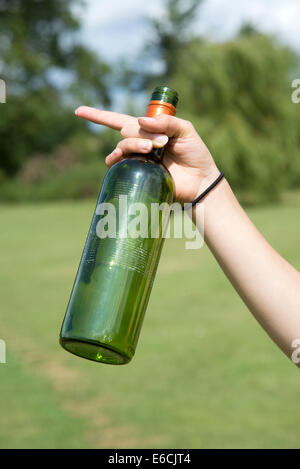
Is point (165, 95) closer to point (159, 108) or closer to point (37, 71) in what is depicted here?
point (159, 108)

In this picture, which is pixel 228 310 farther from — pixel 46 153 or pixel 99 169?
pixel 46 153

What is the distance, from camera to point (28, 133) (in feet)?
93.2

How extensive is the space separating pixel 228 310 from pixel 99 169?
22.0 m

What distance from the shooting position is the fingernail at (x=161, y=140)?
1.33 meters

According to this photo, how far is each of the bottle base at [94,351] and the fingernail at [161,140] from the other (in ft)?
1.72

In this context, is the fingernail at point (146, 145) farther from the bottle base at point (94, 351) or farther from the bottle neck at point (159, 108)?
the bottle base at point (94, 351)

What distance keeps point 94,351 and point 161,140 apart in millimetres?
562

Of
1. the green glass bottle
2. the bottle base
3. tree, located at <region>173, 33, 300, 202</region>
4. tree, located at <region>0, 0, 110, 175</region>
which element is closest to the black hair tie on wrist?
the green glass bottle

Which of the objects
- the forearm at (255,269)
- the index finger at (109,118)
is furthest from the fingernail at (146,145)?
the forearm at (255,269)

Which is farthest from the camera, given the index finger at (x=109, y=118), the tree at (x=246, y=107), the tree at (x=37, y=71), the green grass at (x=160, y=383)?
the tree at (x=37, y=71)

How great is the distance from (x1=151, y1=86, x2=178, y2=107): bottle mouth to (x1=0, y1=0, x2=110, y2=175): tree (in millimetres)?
26029

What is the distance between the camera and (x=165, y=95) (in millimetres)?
1382

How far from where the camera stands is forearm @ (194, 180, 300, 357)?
1312 mm

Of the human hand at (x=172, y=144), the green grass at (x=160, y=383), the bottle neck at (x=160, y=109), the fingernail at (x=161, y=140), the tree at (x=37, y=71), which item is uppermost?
the tree at (x=37, y=71)
